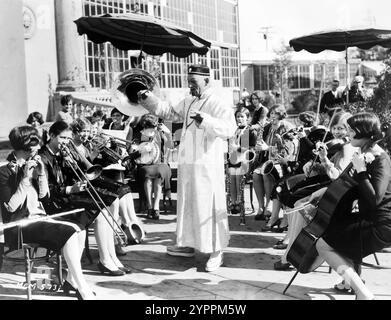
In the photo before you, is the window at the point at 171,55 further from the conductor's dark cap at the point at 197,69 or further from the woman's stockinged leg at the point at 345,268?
the woman's stockinged leg at the point at 345,268

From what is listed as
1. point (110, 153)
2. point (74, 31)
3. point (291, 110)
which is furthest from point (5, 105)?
point (291, 110)

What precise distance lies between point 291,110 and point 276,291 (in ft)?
92.6

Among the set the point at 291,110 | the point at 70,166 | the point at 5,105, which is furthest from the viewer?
the point at 291,110

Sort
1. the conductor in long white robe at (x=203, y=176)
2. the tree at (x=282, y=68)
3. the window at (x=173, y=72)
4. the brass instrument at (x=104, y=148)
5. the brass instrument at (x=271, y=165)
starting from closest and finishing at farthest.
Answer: the conductor in long white robe at (x=203, y=176) < the brass instrument at (x=104, y=148) < the brass instrument at (x=271, y=165) < the window at (x=173, y=72) < the tree at (x=282, y=68)

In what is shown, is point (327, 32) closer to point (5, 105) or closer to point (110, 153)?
point (110, 153)

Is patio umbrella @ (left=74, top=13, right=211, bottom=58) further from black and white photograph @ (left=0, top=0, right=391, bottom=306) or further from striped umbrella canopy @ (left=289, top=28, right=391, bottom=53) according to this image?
striped umbrella canopy @ (left=289, top=28, right=391, bottom=53)

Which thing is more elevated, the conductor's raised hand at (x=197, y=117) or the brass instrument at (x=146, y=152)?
the conductor's raised hand at (x=197, y=117)

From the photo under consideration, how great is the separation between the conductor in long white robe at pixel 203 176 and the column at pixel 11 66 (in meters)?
3.60

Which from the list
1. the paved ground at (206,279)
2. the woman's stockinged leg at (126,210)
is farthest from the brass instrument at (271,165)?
the woman's stockinged leg at (126,210)

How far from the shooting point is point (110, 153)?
589 cm

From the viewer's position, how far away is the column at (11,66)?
774cm

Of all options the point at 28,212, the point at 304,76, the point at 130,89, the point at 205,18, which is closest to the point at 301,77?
the point at 304,76

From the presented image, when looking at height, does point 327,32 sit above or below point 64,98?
above

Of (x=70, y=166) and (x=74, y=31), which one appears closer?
(x=70, y=166)
